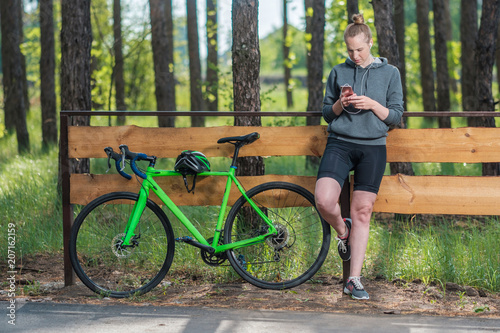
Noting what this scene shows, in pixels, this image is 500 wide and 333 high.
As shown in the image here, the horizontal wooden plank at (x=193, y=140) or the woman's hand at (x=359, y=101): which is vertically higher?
the woman's hand at (x=359, y=101)

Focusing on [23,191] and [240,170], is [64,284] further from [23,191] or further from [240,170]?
[23,191]

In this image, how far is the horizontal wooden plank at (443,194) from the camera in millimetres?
5004

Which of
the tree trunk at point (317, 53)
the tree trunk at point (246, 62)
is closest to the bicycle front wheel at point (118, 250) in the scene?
the tree trunk at point (246, 62)

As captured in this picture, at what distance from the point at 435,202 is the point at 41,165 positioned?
802cm

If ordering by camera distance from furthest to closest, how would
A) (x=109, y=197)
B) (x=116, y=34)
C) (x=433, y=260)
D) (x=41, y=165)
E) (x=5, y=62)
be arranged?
1. (x=116, y=34)
2. (x=5, y=62)
3. (x=41, y=165)
4. (x=433, y=260)
5. (x=109, y=197)

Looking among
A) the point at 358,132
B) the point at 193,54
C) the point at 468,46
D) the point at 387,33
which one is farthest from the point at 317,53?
the point at 358,132

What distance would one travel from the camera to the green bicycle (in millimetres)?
4914

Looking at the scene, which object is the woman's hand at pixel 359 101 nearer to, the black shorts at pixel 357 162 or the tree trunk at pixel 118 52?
the black shorts at pixel 357 162

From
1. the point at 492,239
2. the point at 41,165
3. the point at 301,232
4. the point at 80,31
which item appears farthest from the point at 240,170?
the point at 41,165

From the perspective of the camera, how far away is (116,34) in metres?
17.6

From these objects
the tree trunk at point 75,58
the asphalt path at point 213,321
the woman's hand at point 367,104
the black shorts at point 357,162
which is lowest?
the asphalt path at point 213,321

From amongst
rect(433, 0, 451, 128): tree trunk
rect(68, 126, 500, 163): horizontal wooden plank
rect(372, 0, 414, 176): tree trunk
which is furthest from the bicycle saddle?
rect(433, 0, 451, 128): tree trunk

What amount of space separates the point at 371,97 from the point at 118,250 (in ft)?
7.73

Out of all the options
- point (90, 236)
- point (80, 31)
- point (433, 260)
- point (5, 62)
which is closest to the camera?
point (433, 260)
